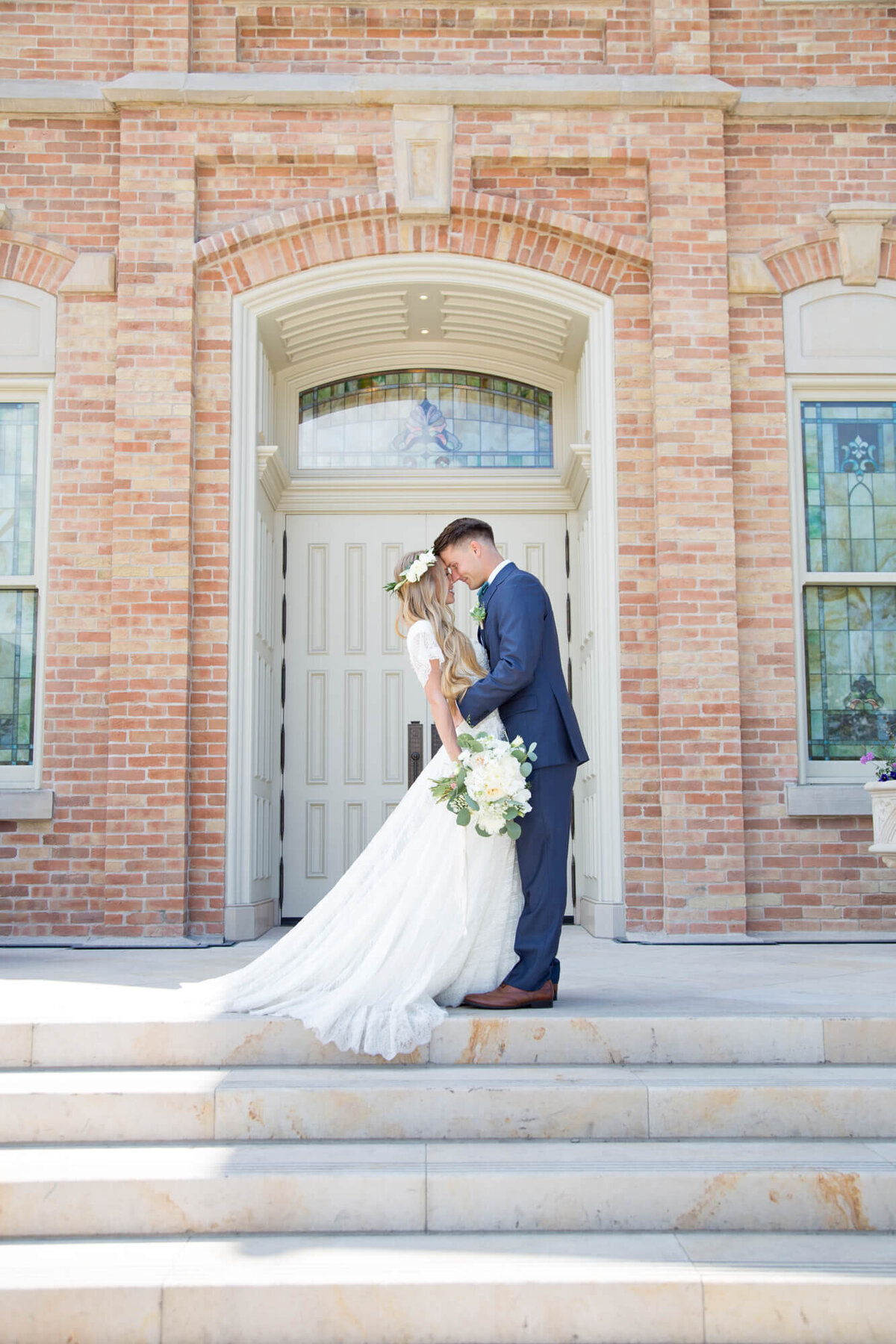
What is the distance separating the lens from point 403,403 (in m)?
Answer: 8.88

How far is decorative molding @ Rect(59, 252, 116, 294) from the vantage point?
750 centimetres

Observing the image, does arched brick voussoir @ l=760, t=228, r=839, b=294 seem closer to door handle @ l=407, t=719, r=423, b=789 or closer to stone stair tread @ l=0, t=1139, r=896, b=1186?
door handle @ l=407, t=719, r=423, b=789

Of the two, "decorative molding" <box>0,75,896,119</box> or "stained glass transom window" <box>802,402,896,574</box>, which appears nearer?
"decorative molding" <box>0,75,896,119</box>

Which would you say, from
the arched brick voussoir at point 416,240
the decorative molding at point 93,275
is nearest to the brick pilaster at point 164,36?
the arched brick voussoir at point 416,240

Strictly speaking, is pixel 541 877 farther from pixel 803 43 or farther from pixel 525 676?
pixel 803 43

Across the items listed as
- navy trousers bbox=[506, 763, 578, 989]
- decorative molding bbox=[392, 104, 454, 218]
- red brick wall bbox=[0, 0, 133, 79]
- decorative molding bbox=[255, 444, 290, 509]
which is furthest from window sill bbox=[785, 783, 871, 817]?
red brick wall bbox=[0, 0, 133, 79]

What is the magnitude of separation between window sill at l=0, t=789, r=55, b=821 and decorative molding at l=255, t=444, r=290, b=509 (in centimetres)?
238

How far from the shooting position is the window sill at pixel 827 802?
23.8 ft

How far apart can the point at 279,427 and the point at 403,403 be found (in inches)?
36.5

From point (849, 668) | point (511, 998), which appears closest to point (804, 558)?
point (849, 668)

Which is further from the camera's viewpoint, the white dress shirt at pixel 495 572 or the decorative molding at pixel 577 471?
the decorative molding at pixel 577 471

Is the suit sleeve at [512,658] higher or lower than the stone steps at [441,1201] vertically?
higher

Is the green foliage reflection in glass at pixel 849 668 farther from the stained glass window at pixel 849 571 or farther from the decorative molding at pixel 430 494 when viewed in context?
the decorative molding at pixel 430 494

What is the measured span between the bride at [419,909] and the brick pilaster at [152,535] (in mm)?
2607
